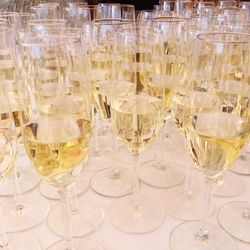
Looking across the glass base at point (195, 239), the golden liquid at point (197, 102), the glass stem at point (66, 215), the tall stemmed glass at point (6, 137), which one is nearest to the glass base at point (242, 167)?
the glass base at point (195, 239)

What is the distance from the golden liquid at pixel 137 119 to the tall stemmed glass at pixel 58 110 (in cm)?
9

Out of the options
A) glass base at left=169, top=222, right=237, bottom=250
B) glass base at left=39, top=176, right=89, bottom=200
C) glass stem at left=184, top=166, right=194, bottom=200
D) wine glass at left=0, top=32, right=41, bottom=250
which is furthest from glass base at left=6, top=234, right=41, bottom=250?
glass stem at left=184, top=166, right=194, bottom=200

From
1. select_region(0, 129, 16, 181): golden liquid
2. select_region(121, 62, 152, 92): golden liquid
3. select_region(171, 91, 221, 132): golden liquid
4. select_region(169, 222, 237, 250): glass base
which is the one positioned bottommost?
select_region(169, 222, 237, 250): glass base

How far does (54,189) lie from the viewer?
0.76 metres

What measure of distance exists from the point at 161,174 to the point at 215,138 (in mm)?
295

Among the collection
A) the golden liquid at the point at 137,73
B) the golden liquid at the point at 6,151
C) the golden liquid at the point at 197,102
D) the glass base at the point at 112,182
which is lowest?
the glass base at the point at 112,182

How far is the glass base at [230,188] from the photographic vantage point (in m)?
0.75

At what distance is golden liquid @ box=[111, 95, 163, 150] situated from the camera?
0.62 meters

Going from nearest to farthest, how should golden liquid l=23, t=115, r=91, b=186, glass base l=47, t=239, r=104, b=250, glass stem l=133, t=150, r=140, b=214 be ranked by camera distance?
golden liquid l=23, t=115, r=91, b=186 → glass base l=47, t=239, r=104, b=250 → glass stem l=133, t=150, r=140, b=214

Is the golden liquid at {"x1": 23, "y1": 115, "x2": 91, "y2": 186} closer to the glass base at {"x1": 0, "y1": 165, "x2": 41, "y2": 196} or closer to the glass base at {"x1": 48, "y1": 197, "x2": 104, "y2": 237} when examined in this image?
the glass base at {"x1": 48, "y1": 197, "x2": 104, "y2": 237}

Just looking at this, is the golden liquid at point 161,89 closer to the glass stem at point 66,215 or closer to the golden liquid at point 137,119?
Result: the golden liquid at point 137,119

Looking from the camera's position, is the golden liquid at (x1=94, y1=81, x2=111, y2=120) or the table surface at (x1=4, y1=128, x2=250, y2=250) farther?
the golden liquid at (x1=94, y1=81, x2=111, y2=120)

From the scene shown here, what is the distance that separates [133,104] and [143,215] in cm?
24

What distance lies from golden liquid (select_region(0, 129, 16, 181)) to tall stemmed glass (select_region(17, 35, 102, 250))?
1.1 inches
